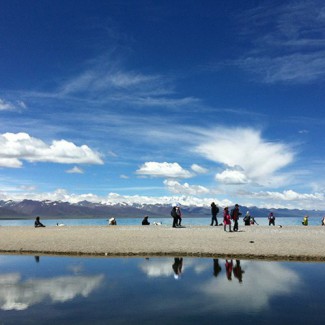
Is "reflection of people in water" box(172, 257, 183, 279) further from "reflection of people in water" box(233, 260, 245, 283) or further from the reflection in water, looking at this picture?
the reflection in water

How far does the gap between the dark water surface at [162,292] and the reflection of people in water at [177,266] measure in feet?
0.17

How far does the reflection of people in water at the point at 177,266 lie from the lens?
720 inches

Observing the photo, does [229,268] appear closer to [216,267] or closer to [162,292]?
[216,267]

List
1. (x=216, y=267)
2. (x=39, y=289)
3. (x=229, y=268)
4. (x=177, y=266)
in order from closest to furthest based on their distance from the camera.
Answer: (x=39, y=289) < (x=229, y=268) < (x=216, y=267) < (x=177, y=266)

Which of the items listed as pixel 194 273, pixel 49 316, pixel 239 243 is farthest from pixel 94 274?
pixel 239 243

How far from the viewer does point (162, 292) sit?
14984 mm

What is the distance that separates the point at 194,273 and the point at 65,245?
13.9 m

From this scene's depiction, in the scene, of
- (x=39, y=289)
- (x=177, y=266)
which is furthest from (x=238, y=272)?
(x=39, y=289)

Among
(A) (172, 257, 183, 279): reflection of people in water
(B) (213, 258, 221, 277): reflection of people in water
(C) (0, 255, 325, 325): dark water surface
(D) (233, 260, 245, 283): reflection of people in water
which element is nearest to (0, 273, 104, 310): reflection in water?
(C) (0, 255, 325, 325): dark water surface

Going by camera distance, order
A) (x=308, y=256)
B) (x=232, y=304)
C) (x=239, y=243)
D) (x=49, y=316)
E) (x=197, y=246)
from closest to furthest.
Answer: (x=49, y=316), (x=232, y=304), (x=308, y=256), (x=197, y=246), (x=239, y=243)

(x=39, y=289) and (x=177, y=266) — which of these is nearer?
(x=39, y=289)

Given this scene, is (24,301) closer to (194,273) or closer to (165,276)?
(165,276)

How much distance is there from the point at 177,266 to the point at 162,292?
5468 mm

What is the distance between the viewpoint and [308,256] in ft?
73.9
